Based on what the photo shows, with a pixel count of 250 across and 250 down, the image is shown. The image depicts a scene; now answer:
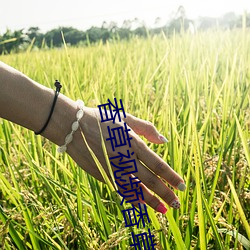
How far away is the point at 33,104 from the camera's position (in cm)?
79

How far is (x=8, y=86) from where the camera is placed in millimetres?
787

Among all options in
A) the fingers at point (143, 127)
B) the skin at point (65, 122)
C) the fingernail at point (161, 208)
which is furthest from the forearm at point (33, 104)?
the fingernail at point (161, 208)

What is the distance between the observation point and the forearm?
0.79 metres

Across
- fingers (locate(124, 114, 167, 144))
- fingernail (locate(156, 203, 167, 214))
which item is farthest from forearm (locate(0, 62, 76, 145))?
fingernail (locate(156, 203, 167, 214))

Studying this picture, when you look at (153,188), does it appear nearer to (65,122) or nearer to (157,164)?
(157,164)

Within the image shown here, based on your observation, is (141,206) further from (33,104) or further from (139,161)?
(33,104)

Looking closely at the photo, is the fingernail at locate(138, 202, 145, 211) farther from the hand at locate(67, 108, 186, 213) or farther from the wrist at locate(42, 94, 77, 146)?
the wrist at locate(42, 94, 77, 146)

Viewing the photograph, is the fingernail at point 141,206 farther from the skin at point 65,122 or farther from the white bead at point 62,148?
the white bead at point 62,148

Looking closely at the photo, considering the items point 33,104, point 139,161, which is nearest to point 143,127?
point 139,161

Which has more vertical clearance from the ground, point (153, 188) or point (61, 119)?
point (61, 119)

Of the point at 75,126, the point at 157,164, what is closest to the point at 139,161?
the point at 157,164

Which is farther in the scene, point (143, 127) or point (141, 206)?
point (143, 127)

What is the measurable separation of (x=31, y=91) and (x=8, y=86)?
0.15 ft

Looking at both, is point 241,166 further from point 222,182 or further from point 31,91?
point 31,91
